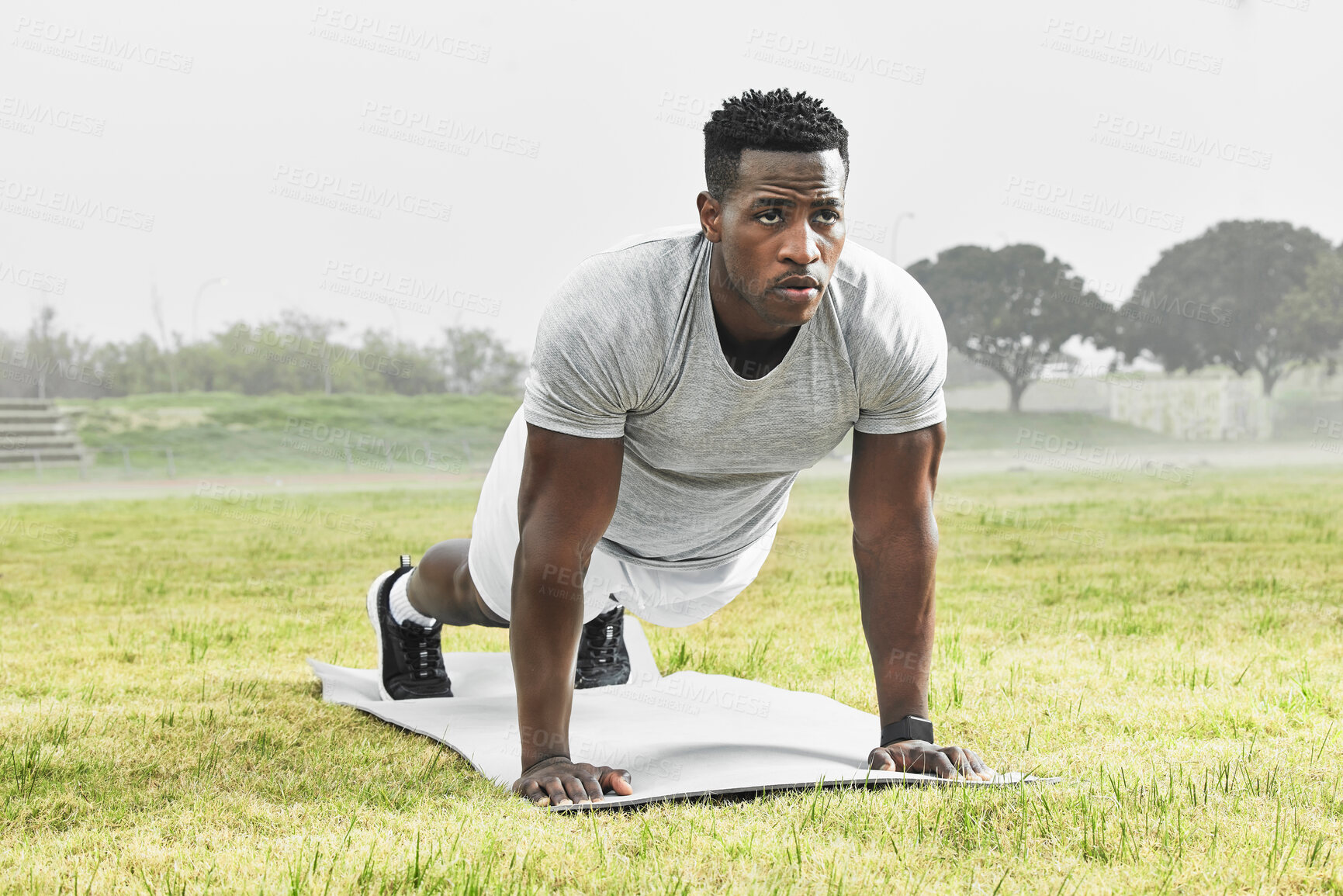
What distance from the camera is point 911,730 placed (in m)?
2.87

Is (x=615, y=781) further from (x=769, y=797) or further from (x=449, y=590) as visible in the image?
(x=449, y=590)

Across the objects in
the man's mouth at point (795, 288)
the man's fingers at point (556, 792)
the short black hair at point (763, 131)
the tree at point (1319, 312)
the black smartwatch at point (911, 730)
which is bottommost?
the man's fingers at point (556, 792)

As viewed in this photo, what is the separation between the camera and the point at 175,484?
2592 cm

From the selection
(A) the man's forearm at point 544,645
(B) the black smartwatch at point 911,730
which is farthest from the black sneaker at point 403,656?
(B) the black smartwatch at point 911,730

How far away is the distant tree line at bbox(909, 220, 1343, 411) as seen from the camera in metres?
44.8

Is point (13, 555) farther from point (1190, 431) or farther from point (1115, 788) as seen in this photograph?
point (1190, 431)

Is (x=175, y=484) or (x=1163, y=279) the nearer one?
(x=175, y=484)

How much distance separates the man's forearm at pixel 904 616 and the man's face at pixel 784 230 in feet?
2.24

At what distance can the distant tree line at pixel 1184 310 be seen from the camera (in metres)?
44.8

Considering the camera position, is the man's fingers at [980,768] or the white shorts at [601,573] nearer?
the man's fingers at [980,768]

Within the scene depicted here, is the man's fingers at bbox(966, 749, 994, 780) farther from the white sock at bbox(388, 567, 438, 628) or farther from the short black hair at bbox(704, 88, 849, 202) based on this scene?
the white sock at bbox(388, 567, 438, 628)

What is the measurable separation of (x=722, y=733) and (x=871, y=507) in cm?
86

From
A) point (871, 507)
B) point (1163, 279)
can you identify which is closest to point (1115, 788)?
point (871, 507)

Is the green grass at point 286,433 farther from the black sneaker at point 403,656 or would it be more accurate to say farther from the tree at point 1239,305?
the tree at point 1239,305
